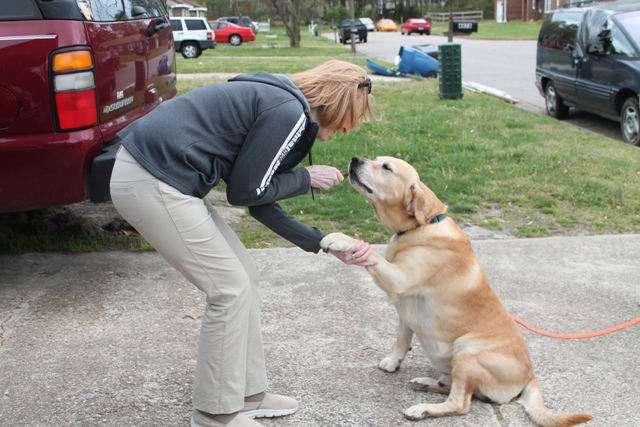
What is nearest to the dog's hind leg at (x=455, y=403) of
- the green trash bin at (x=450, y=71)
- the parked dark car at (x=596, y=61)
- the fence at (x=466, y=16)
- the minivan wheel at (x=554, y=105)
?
the parked dark car at (x=596, y=61)

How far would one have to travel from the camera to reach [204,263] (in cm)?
266

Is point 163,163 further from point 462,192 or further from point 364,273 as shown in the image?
point 462,192

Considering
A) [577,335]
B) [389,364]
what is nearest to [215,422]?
[389,364]

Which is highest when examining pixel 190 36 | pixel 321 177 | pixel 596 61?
pixel 190 36

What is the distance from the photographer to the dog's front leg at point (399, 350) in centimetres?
336

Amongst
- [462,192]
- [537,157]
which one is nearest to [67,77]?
[462,192]

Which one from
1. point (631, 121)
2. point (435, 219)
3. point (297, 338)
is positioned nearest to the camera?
point (435, 219)

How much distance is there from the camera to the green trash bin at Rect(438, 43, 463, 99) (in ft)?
39.8

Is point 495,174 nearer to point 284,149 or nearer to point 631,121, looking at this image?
point 631,121

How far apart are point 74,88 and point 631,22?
8.67m

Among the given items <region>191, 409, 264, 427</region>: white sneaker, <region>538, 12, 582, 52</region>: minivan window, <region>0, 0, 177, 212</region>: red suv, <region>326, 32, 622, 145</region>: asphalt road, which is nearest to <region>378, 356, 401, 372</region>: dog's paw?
<region>191, 409, 264, 427</region>: white sneaker

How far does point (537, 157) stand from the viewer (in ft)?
Answer: 25.1

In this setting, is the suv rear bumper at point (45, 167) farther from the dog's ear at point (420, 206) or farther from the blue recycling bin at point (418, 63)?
the blue recycling bin at point (418, 63)

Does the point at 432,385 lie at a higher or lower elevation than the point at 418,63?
lower
